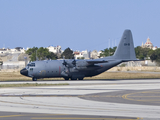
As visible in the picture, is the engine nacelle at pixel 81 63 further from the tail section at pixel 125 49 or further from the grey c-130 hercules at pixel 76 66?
the tail section at pixel 125 49

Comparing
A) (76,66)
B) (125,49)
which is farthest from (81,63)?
(125,49)

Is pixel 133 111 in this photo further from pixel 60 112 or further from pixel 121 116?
pixel 60 112

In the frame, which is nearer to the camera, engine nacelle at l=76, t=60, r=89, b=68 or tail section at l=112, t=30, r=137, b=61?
engine nacelle at l=76, t=60, r=89, b=68

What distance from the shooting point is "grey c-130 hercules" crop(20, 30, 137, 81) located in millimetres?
41219

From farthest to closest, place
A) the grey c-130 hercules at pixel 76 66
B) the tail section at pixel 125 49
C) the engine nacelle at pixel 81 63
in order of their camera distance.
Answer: the tail section at pixel 125 49 < the engine nacelle at pixel 81 63 < the grey c-130 hercules at pixel 76 66

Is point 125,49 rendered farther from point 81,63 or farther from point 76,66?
point 76,66

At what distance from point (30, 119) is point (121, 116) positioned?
4.94 m

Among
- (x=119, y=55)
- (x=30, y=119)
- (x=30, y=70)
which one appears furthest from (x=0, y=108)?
(x=119, y=55)

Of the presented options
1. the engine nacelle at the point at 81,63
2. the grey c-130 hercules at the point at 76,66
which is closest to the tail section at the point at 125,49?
the grey c-130 hercules at the point at 76,66

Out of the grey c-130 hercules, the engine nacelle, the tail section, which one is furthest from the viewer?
the tail section

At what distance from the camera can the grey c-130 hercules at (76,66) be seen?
41.2 meters

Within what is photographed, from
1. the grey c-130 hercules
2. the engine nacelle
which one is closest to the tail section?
the grey c-130 hercules

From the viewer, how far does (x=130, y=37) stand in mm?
45938

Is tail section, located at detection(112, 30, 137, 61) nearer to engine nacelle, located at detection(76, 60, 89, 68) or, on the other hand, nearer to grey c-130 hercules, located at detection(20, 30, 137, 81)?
grey c-130 hercules, located at detection(20, 30, 137, 81)
